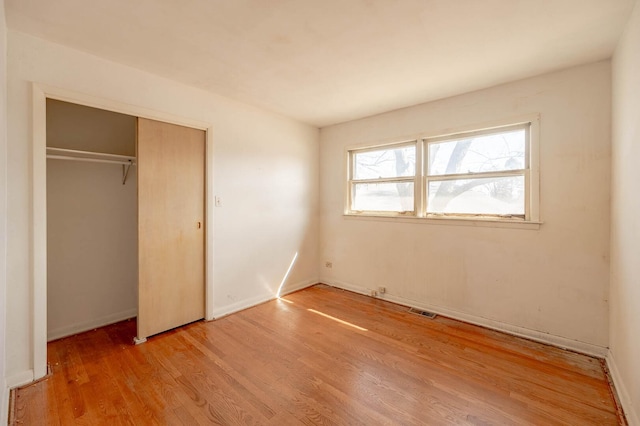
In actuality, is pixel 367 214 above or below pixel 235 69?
below

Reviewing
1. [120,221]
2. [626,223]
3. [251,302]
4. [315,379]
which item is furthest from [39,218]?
[626,223]

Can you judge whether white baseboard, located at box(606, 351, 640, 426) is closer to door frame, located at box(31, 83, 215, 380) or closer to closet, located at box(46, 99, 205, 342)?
closet, located at box(46, 99, 205, 342)

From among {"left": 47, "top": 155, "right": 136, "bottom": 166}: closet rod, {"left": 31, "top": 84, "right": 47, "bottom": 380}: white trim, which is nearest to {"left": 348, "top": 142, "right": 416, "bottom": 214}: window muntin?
{"left": 47, "top": 155, "right": 136, "bottom": 166}: closet rod

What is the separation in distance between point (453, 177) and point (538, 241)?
101 cm

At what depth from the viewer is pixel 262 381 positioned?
6.56 ft

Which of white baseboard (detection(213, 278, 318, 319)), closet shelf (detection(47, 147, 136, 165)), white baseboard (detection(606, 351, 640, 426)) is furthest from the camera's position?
white baseboard (detection(213, 278, 318, 319))

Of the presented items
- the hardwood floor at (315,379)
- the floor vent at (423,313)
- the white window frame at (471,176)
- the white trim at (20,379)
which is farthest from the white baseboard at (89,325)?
the floor vent at (423,313)

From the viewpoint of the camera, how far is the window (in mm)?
2701

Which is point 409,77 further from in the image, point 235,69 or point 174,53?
point 174,53

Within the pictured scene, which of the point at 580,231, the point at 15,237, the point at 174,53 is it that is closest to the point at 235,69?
the point at 174,53

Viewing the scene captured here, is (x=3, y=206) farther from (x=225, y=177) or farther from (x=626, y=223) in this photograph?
→ (x=626, y=223)

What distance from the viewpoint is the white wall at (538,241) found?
90.9 inches

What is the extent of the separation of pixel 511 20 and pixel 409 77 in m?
0.90

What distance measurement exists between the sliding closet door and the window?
6.99ft
